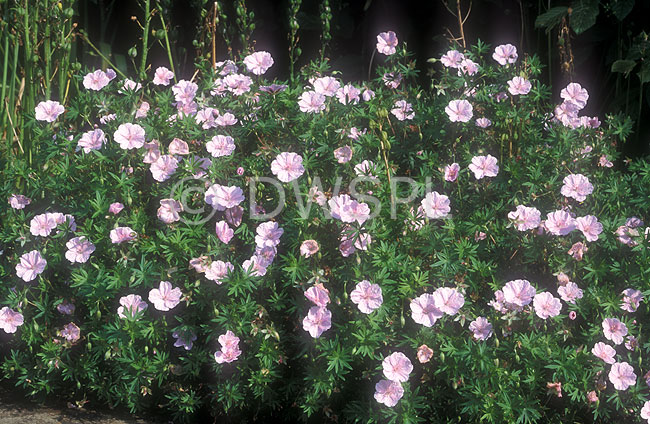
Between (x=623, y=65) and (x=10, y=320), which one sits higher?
(x=623, y=65)

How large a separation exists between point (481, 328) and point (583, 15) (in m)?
1.88

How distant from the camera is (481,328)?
2354 millimetres

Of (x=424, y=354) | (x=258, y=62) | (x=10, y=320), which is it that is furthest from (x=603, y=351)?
(x=10, y=320)

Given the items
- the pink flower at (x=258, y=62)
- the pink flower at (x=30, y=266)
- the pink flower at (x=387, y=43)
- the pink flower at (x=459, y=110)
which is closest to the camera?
the pink flower at (x=30, y=266)

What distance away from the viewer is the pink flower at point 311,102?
280cm

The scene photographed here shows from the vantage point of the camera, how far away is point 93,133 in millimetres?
2715

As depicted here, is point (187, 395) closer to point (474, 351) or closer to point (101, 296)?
point (101, 296)

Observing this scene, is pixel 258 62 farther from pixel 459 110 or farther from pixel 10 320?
pixel 10 320

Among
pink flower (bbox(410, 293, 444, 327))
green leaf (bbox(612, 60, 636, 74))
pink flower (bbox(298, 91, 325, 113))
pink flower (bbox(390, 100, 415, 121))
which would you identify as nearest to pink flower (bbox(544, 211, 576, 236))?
pink flower (bbox(410, 293, 444, 327))

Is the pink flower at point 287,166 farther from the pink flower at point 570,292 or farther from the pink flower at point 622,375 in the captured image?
the pink flower at point 622,375

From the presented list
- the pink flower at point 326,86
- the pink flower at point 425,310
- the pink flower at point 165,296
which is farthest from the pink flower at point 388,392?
the pink flower at point 326,86

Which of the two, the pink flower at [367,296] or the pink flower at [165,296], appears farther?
the pink flower at [165,296]

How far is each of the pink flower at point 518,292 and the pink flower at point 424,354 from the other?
0.96 feet

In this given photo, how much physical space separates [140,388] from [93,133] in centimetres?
89
